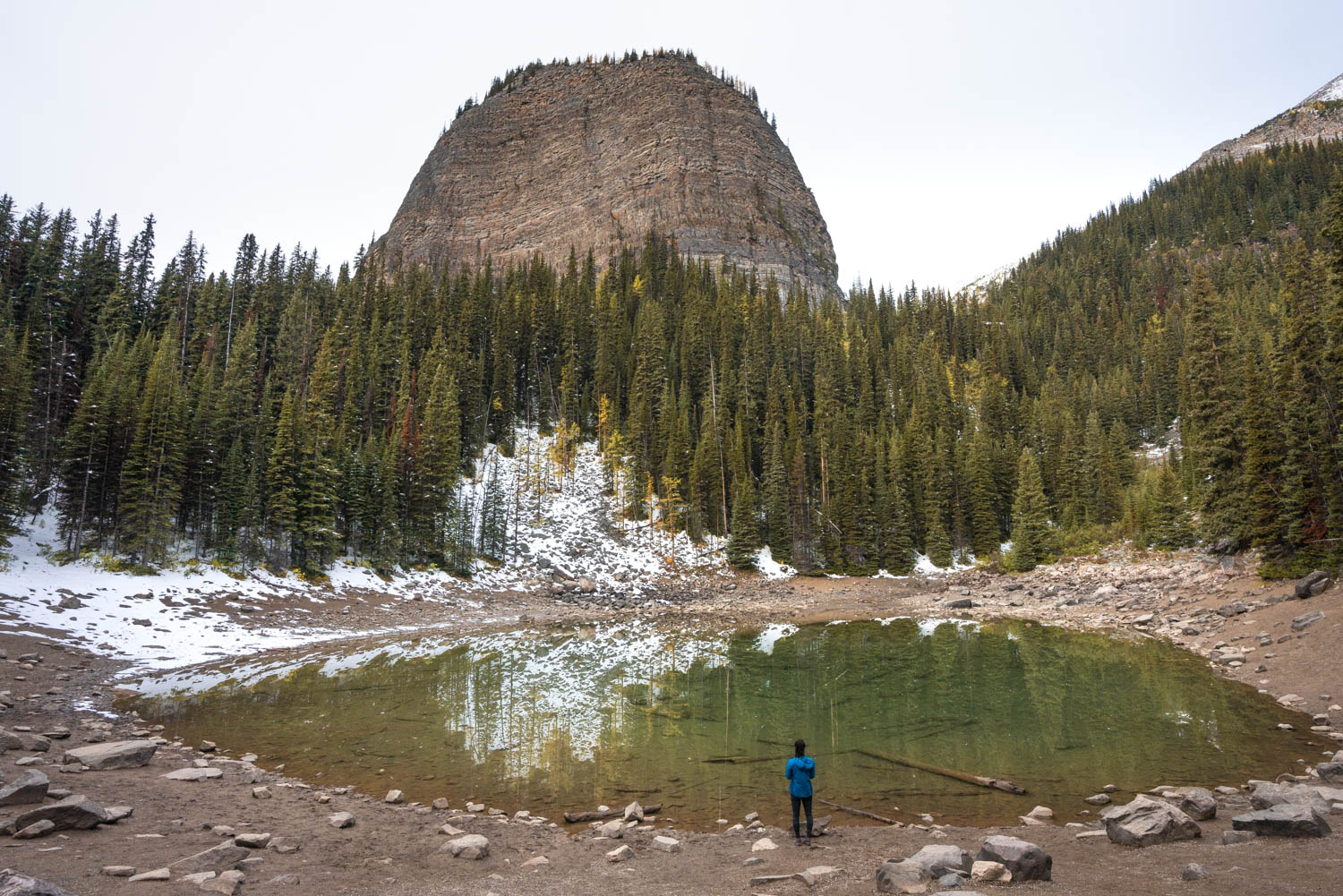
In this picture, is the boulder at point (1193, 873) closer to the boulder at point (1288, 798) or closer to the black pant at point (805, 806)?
the boulder at point (1288, 798)

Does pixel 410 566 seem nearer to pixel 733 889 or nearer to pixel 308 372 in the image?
pixel 308 372

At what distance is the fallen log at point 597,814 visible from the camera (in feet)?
34.3

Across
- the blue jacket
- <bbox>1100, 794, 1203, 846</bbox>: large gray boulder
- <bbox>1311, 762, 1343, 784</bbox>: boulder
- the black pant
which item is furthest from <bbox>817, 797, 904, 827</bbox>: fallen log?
<bbox>1311, 762, 1343, 784</bbox>: boulder

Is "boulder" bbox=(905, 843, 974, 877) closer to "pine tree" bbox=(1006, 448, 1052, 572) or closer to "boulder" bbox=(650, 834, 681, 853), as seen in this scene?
"boulder" bbox=(650, 834, 681, 853)

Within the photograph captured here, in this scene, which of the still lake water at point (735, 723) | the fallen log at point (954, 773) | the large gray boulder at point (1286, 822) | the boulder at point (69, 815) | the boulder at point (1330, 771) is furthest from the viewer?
the still lake water at point (735, 723)

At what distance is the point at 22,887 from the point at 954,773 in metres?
13.3

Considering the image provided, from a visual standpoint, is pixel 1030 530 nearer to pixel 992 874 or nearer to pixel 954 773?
pixel 954 773

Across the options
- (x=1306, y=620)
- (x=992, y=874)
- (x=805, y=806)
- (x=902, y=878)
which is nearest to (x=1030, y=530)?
(x=1306, y=620)

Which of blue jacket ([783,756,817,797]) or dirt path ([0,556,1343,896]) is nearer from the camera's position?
dirt path ([0,556,1343,896])

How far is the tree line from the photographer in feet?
110

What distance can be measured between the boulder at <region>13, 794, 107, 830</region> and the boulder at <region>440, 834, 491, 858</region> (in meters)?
4.62

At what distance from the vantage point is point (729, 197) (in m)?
130

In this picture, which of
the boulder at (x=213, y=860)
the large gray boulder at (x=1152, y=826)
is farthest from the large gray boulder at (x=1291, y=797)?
the boulder at (x=213, y=860)

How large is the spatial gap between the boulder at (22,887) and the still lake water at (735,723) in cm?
640
